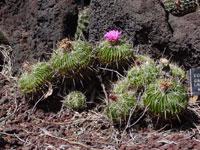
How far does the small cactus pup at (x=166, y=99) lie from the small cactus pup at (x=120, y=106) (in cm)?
24

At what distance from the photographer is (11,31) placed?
5.50 metres

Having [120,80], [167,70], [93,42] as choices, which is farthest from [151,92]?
[93,42]

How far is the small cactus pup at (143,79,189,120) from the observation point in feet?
10.8

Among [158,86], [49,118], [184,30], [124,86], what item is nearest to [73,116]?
[49,118]

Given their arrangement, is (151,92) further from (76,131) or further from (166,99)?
(76,131)

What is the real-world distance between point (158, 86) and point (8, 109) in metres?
2.31

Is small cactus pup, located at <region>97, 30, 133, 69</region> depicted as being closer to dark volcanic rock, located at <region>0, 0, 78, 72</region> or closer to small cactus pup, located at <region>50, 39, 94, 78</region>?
small cactus pup, located at <region>50, 39, 94, 78</region>

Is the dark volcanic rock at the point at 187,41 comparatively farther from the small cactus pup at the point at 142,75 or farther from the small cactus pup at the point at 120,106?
the small cactus pup at the point at 120,106

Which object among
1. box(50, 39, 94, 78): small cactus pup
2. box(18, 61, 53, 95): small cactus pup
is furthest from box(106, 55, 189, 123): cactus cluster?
box(18, 61, 53, 95): small cactus pup

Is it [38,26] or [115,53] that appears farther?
[38,26]

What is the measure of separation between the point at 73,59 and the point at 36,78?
0.57 meters

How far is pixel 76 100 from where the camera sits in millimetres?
4191

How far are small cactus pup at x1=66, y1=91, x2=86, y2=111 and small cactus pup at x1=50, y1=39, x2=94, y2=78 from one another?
0.26 meters

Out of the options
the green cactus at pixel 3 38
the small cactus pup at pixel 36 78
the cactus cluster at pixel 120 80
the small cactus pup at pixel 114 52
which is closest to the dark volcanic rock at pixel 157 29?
the cactus cluster at pixel 120 80
